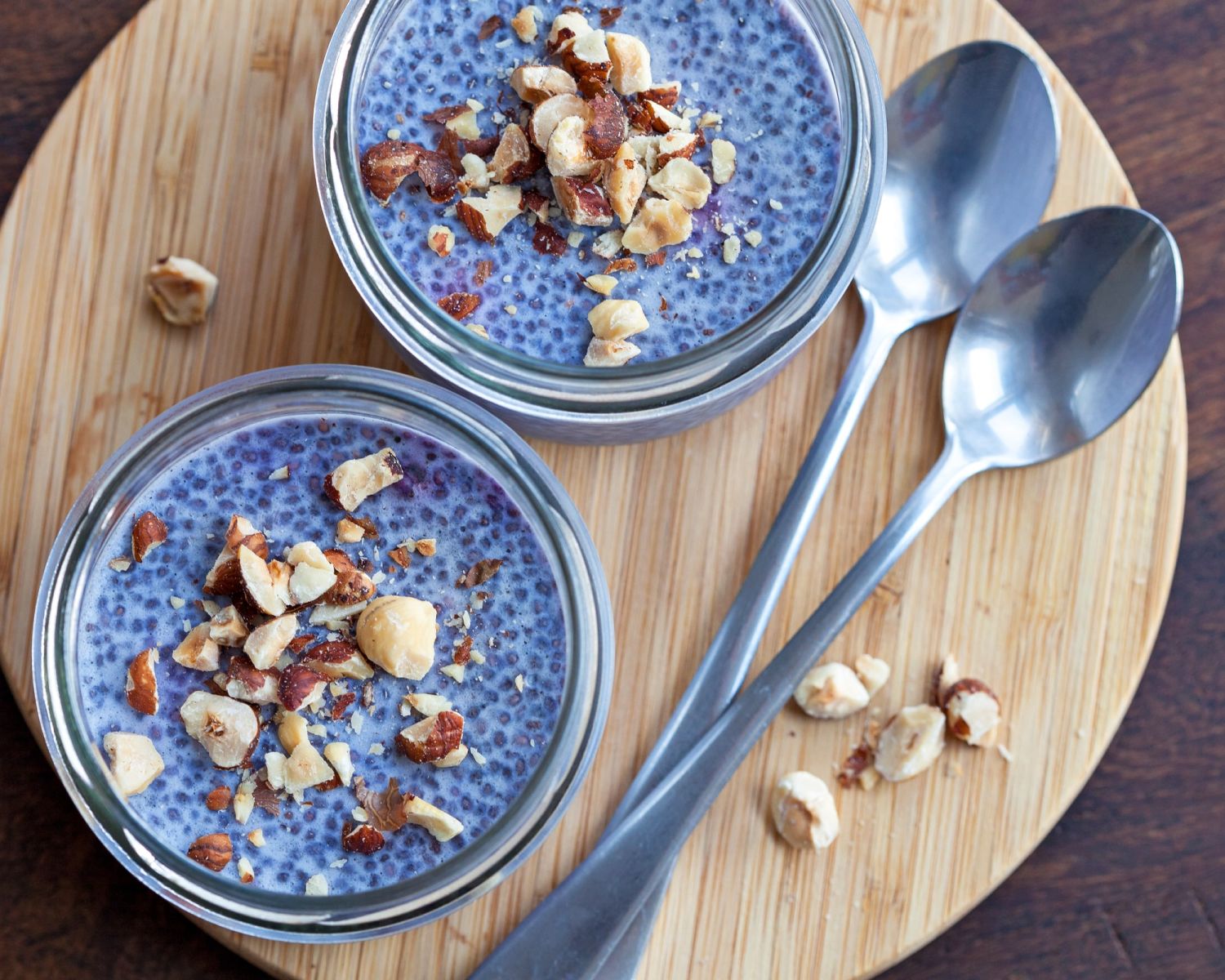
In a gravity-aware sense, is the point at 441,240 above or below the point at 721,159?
below

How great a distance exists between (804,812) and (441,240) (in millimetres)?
699

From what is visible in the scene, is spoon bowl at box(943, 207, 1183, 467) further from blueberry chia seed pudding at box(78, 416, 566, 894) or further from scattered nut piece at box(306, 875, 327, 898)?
scattered nut piece at box(306, 875, 327, 898)

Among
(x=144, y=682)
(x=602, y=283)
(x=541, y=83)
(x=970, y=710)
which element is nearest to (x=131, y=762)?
(x=144, y=682)

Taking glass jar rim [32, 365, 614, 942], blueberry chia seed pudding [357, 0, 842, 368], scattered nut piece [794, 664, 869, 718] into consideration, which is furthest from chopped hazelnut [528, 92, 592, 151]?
scattered nut piece [794, 664, 869, 718]

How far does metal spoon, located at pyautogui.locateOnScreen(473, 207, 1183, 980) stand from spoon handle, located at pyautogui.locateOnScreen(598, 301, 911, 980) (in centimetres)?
2

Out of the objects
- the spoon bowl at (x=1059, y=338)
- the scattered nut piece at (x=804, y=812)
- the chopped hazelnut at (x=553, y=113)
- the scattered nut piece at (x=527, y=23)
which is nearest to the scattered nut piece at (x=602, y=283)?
the chopped hazelnut at (x=553, y=113)

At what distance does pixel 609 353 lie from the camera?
1.03m

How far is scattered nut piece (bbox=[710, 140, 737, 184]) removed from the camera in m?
1.05

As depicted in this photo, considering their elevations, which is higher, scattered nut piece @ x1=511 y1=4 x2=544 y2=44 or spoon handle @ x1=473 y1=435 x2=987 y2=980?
scattered nut piece @ x1=511 y1=4 x2=544 y2=44

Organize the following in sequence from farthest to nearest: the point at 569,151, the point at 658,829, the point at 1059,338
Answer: the point at 1059,338 < the point at 658,829 < the point at 569,151

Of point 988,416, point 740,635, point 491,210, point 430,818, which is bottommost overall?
point 430,818

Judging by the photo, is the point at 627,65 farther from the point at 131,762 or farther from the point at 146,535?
the point at 131,762

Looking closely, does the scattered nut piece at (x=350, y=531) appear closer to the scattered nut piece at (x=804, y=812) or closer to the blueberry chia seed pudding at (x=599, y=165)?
the blueberry chia seed pudding at (x=599, y=165)

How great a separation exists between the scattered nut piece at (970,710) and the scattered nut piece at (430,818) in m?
0.55
